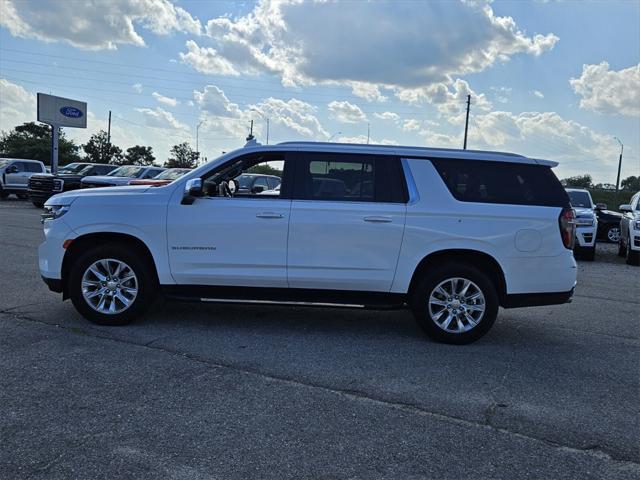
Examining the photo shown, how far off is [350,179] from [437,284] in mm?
1370

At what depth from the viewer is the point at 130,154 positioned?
242ft

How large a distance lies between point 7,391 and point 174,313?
100 inches

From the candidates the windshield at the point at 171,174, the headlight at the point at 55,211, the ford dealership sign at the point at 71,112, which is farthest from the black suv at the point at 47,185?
the ford dealership sign at the point at 71,112

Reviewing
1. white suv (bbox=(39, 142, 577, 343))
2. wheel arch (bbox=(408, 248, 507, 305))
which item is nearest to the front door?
white suv (bbox=(39, 142, 577, 343))

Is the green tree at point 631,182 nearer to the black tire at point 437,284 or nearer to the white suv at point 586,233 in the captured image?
the white suv at point 586,233

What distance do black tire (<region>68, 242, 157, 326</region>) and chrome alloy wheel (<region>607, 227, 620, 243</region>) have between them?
53.0ft

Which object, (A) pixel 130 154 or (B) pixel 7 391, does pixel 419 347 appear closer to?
(B) pixel 7 391

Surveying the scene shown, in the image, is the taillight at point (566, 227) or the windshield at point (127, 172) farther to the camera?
the windshield at point (127, 172)

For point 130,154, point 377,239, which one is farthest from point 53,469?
point 130,154

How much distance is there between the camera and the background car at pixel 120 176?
21.0 metres

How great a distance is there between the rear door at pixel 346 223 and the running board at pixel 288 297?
8 cm

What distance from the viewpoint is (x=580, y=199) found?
14.9 m

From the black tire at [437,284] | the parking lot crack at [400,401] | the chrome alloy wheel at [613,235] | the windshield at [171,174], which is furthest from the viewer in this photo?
the windshield at [171,174]

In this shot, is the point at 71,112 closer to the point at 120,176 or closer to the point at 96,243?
the point at 120,176
